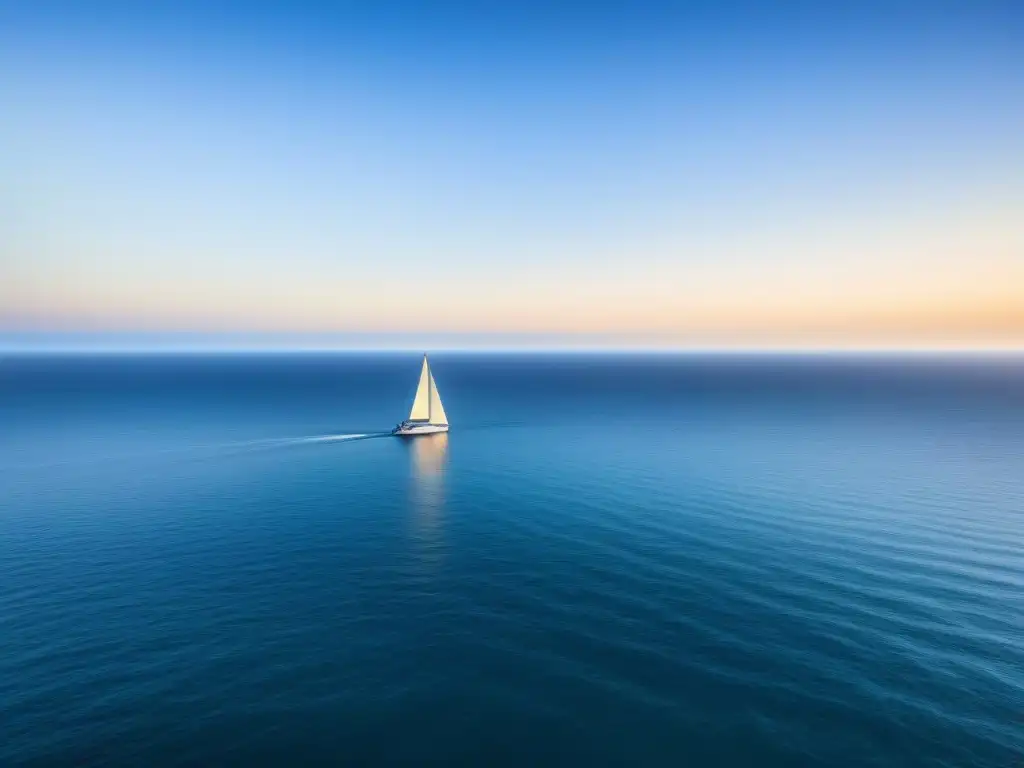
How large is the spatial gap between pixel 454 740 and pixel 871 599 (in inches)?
1631

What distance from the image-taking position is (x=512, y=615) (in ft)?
152

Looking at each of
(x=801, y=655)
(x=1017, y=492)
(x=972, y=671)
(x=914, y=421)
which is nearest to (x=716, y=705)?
(x=801, y=655)

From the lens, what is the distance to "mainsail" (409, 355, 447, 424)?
13675 centimetres

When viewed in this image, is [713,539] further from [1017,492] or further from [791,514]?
[1017,492]

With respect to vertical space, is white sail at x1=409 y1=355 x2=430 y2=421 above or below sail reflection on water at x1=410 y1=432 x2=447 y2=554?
above

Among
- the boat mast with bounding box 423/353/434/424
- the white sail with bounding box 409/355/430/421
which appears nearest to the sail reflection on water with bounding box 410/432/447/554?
the boat mast with bounding box 423/353/434/424

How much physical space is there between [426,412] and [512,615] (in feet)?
314

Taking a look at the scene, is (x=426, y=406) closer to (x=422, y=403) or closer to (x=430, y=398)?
(x=422, y=403)

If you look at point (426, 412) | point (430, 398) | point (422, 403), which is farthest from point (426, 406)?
point (430, 398)

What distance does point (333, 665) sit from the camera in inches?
1527

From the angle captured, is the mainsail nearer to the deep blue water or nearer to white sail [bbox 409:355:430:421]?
white sail [bbox 409:355:430:421]

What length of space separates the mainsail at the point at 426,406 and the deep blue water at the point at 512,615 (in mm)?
37909

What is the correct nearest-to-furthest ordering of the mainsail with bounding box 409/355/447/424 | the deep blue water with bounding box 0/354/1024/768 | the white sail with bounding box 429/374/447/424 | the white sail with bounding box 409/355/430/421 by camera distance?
the deep blue water with bounding box 0/354/1024/768, the white sail with bounding box 409/355/430/421, the mainsail with bounding box 409/355/447/424, the white sail with bounding box 429/374/447/424

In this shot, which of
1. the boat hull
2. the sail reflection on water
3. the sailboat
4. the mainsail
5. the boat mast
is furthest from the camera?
the boat mast
